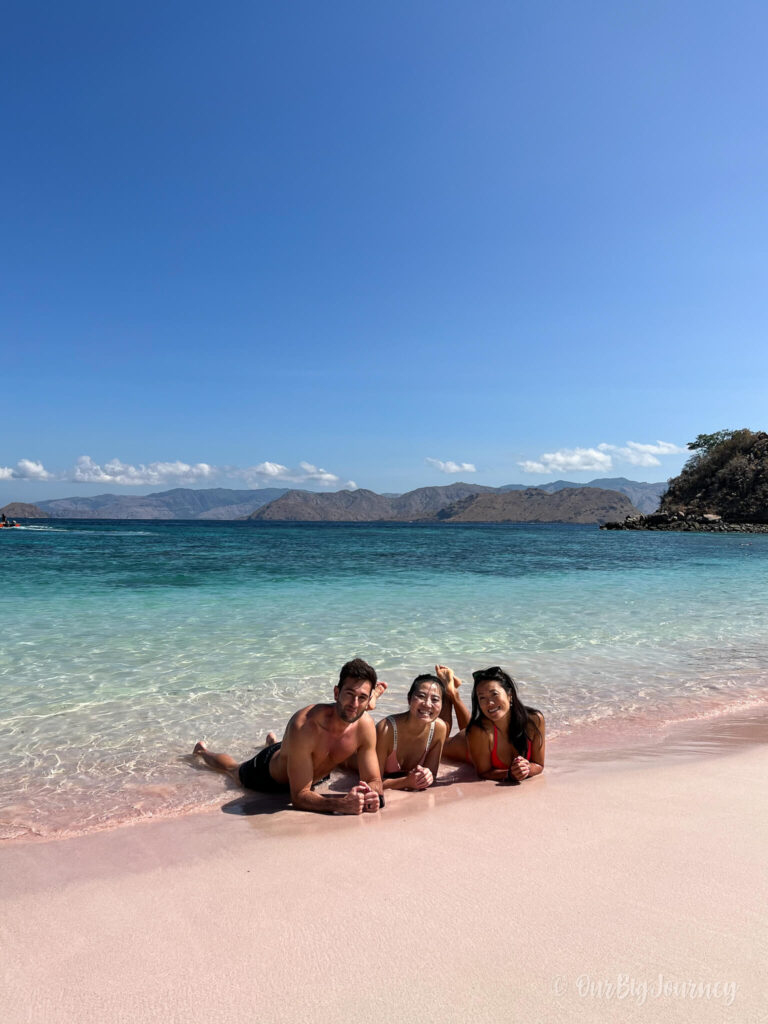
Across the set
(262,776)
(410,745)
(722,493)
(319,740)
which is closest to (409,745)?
(410,745)

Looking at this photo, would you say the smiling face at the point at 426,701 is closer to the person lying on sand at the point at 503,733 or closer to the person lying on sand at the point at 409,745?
the person lying on sand at the point at 409,745

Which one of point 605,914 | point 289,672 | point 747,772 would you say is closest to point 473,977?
point 605,914

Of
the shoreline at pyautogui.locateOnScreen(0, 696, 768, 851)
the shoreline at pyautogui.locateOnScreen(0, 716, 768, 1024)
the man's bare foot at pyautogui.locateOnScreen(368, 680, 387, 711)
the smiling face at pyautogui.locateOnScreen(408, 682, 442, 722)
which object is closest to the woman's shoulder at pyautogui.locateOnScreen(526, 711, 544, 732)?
the shoreline at pyautogui.locateOnScreen(0, 696, 768, 851)

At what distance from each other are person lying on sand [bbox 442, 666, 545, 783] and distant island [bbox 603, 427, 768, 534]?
70.9m

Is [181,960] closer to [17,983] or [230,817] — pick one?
[17,983]

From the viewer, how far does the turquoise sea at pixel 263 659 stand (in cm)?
489

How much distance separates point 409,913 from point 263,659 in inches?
248

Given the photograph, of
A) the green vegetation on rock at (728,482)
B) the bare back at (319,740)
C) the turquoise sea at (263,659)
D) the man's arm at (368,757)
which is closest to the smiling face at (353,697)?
the bare back at (319,740)

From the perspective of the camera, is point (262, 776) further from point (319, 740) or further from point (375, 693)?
point (375, 693)

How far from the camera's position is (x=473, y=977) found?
7.33ft

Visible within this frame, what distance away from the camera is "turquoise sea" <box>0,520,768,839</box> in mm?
4895

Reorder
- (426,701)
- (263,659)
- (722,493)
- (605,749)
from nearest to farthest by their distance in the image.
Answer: (426,701)
(605,749)
(263,659)
(722,493)

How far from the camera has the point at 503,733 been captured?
4.68m

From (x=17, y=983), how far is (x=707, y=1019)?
8.29ft
